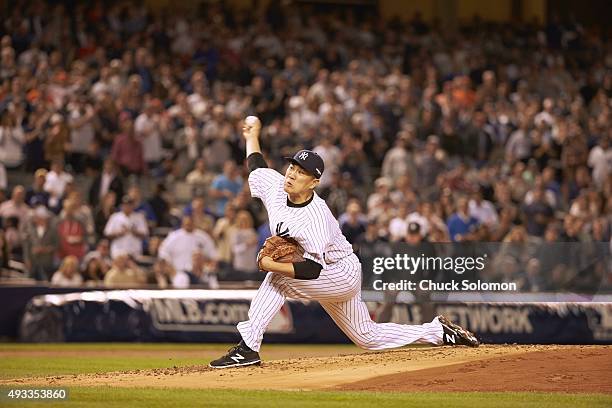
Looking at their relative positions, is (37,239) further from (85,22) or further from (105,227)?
(85,22)

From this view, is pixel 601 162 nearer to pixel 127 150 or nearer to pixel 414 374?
pixel 127 150

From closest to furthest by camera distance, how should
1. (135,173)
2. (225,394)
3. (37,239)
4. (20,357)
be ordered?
1. (225,394)
2. (20,357)
3. (37,239)
4. (135,173)

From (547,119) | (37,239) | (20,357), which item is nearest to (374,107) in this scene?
(547,119)

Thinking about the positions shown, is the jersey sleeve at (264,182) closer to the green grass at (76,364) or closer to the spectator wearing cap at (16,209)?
the green grass at (76,364)

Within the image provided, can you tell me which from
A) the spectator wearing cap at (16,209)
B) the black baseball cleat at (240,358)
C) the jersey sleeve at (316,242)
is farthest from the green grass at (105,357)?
the jersey sleeve at (316,242)

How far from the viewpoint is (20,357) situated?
45.3 feet

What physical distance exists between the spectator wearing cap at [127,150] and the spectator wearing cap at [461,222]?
5.25 metres

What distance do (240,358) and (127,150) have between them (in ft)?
34.3

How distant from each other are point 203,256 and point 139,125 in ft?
11.3

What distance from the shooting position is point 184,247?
18.0 m

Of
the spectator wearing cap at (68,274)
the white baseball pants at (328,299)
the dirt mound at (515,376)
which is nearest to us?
the dirt mound at (515,376)

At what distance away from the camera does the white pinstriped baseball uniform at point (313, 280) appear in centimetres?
962

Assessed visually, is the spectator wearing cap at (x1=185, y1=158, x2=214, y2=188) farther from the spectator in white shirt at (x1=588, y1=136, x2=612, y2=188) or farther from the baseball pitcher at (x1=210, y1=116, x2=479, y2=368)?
the baseball pitcher at (x1=210, y1=116, x2=479, y2=368)

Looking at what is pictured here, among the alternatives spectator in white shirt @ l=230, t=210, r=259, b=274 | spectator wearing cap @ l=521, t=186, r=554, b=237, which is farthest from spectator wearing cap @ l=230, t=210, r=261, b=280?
spectator wearing cap @ l=521, t=186, r=554, b=237
